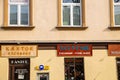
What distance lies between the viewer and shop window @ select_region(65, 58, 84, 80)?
17078mm

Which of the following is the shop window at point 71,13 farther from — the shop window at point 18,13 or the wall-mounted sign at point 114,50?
the wall-mounted sign at point 114,50

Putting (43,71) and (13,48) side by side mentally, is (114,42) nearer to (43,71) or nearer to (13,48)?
(43,71)

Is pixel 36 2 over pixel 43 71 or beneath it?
over

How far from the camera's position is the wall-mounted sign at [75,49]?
55.7ft

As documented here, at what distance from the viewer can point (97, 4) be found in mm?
17500

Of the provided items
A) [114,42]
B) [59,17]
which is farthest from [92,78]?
[59,17]

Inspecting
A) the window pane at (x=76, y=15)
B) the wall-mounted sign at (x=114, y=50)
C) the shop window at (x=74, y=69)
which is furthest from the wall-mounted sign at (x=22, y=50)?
the wall-mounted sign at (x=114, y=50)

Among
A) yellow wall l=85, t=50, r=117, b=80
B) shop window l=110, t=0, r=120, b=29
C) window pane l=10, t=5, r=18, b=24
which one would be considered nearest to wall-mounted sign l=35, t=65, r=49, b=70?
yellow wall l=85, t=50, r=117, b=80

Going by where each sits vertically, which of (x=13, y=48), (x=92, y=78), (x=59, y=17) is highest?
(x=59, y=17)

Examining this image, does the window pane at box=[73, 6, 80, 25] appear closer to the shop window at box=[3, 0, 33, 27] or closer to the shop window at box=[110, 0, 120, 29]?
the shop window at box=[110, 0, 120, 29]

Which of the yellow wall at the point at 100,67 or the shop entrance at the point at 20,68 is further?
the shop entrance at the point at 20,68

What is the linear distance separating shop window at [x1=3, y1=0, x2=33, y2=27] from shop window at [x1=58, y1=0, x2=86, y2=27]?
1.61 metres

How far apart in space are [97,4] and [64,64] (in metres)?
3.57

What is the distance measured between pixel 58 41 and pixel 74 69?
1.67 metres
